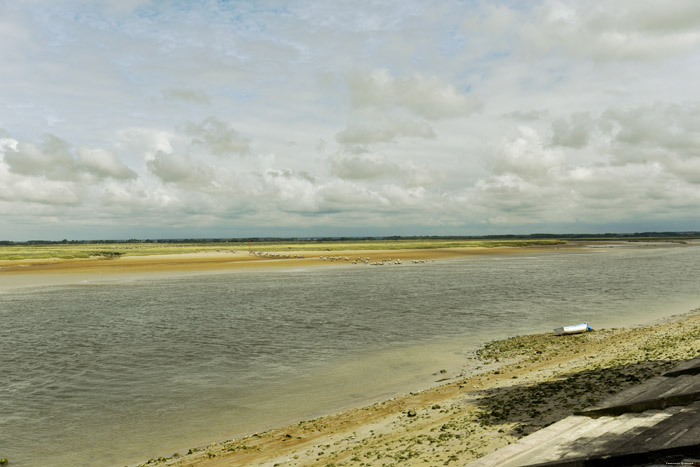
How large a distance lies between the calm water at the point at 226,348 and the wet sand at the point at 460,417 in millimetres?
1846

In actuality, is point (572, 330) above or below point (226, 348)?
above

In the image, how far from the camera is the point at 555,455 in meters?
7.27

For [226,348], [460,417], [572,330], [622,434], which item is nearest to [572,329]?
[572,330]

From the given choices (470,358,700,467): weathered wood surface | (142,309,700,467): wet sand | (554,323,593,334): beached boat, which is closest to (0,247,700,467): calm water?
(142,309,700,467): wet sand

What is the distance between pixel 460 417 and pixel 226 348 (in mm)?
17544

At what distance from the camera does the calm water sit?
635 inches

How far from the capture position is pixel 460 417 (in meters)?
13.8

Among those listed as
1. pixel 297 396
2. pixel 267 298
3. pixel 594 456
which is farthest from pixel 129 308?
pixel 594 456

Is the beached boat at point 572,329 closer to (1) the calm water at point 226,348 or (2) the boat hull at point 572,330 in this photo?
(2) the boat hull at point 572,330

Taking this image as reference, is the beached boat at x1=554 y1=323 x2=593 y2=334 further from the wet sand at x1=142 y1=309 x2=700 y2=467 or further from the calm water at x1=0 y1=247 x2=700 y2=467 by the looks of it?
the wet sand at x1=142 y1=309 x2=700 y2=467

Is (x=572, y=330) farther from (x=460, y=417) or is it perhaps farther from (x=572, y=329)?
(x=460, y=417)

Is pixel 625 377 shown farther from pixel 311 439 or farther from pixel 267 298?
pixel 267 298

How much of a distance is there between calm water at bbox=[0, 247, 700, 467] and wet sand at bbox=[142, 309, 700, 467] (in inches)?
72.7

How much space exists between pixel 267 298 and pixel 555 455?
143 feet
